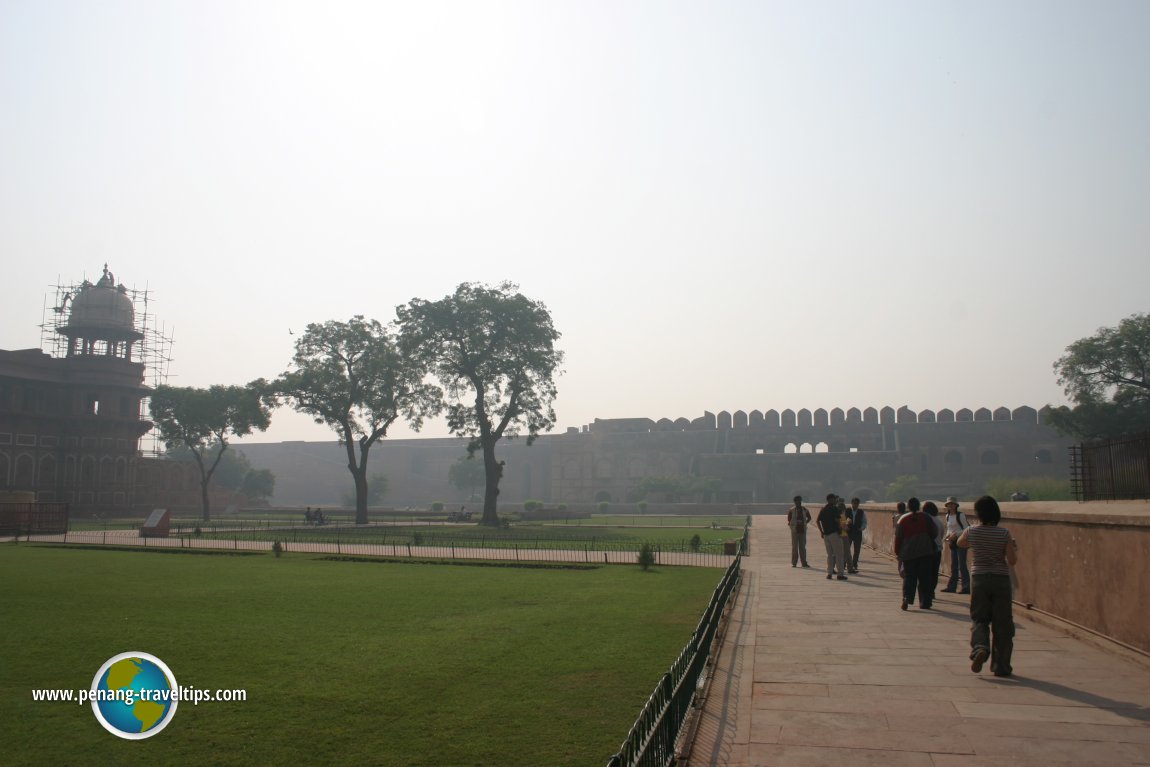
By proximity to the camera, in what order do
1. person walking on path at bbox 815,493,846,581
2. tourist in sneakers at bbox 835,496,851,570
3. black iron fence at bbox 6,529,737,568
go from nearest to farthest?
person walking on path at bbox 815,493,846,581 → tourist in sneakers at bbox 835,496,851,570 → black iron fence at bbox 6,529,737,568

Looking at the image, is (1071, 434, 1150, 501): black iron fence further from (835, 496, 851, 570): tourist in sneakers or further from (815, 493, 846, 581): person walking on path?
(815, 493, 846, 581): person walking on path

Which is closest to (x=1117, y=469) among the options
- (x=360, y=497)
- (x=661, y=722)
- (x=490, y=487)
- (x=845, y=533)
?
(x=845, y=533)

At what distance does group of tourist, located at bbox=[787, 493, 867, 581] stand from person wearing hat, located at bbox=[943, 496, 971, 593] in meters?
1.47

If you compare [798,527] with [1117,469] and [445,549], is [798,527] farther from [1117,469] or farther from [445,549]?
[445,549]

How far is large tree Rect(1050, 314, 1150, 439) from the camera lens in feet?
122

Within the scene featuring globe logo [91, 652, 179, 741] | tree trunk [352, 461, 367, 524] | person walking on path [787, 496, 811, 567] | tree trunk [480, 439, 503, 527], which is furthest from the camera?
tree trunk [352, 461, 367, 524]

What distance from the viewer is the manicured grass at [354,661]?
4.38 m

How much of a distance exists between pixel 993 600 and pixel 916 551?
118 inches

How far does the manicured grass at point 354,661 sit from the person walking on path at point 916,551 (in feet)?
7.08

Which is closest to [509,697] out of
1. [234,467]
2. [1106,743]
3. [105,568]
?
[1106,743]

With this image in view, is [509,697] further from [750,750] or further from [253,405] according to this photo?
[253,405]

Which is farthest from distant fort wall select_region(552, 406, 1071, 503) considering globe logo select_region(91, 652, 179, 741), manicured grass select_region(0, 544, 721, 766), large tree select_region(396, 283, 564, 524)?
globe logo select_region(91, 652, 179, 741)

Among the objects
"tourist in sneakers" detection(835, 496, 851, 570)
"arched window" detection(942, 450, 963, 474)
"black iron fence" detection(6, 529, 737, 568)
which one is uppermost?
"arched window" detection(942, 450, 963, 474)

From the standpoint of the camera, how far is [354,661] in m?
6.37
